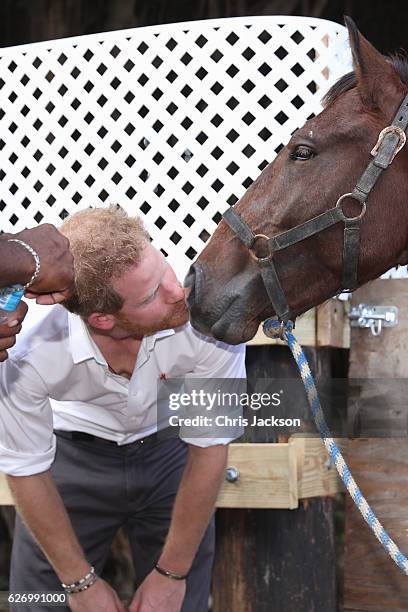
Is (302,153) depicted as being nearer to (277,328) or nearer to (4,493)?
(277,328)

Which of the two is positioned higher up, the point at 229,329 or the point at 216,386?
the point at 229,329

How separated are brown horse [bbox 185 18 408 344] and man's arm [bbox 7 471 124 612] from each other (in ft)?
2.74

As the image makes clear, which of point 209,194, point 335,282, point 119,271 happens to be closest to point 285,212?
point 335,282

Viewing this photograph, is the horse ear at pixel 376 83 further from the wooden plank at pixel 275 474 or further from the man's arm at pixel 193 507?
the wooden plank at pixel 275 474

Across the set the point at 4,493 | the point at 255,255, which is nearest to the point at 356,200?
the point at 255,255

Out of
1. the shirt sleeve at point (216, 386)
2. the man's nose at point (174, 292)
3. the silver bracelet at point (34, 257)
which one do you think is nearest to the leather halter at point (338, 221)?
the man's nose at point (174, 292)

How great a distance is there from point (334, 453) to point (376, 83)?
3.85ft

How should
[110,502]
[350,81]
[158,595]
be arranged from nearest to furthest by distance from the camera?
[350,81]
[158,595]
[110,502]

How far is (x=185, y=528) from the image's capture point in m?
3.00

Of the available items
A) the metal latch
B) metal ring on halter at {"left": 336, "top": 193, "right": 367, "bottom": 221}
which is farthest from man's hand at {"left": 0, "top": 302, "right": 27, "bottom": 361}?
the metal latch

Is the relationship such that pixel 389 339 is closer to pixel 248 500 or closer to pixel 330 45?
pixel 248 500

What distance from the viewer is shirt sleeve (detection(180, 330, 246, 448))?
3.07 m

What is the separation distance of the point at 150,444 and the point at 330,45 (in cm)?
179

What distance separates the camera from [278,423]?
12.0ft
